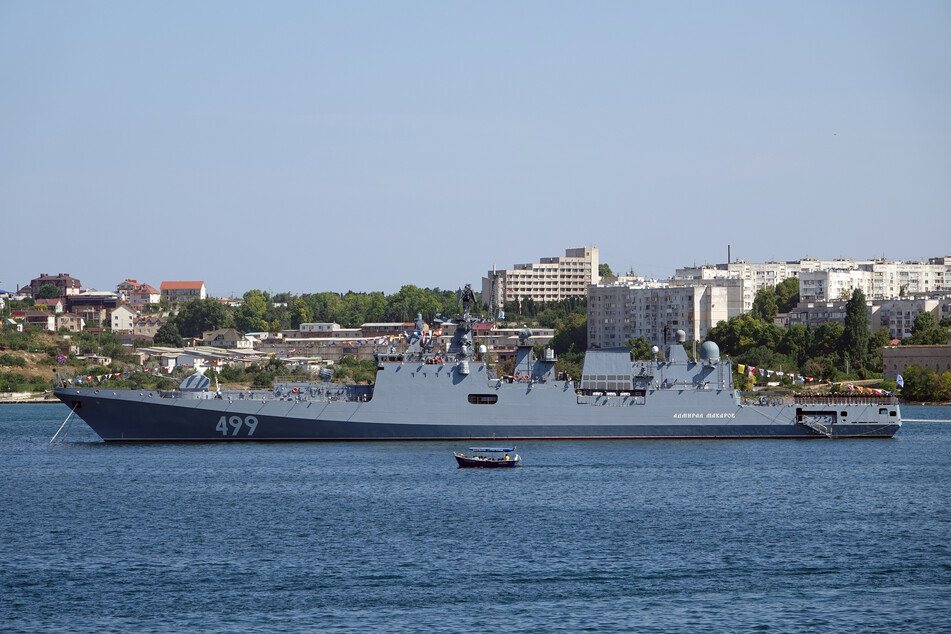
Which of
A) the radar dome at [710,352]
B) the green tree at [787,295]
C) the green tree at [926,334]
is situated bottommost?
the radar dome at [710,352]

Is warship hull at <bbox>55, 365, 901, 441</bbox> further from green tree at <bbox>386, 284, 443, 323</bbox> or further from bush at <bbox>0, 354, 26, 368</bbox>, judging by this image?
green tree at <bbox>386, 284, 443, 323</bbox>

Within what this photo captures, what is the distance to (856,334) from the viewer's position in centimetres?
8750

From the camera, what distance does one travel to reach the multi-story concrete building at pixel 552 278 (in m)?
150

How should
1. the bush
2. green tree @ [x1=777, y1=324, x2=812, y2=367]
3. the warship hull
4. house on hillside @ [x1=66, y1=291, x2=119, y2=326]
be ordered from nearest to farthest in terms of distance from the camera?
1. the warship hull
2. green tree @ [x1=777, y1=324, x2=812, y2=367]
3. the bush
4. house on hillside @ [x1=66, y1=291, x2=119, y2=326]

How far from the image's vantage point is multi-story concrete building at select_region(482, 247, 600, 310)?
150 meters

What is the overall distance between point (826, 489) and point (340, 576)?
16.5 m

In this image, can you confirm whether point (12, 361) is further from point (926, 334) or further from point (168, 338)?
point (926, 334)

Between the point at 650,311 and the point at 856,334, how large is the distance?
95.4 feet

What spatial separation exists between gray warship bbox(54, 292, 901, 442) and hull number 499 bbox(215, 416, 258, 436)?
0.04 meters

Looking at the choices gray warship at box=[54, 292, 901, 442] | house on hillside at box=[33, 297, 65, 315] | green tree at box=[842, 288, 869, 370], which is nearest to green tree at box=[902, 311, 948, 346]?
green tree at box=[842, 288, 869, 370]

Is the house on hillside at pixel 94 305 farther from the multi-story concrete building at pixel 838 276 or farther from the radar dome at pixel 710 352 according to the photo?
the radar dome at pixel 710 352

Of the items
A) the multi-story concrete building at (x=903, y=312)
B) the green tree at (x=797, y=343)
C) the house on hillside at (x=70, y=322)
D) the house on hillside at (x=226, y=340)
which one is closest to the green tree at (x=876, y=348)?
the green tree at (x=797, y=343)

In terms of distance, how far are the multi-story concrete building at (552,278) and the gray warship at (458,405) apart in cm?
10325

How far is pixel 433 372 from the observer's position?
42688 millimetres
